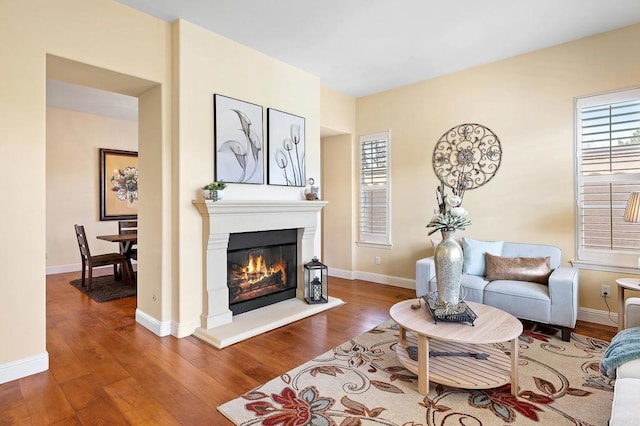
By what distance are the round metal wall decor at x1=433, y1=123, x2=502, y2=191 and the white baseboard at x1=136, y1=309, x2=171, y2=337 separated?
3.58 m

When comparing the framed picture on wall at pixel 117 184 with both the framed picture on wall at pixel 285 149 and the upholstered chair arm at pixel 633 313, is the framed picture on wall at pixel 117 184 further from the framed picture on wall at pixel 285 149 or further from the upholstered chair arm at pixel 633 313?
the upholstered chair arm at pixel 633 313

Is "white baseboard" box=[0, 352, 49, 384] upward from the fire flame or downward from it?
downward

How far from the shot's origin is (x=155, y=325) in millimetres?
3307

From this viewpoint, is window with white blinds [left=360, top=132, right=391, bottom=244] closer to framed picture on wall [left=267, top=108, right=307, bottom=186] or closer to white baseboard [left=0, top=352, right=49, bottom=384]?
framed picture on wall [left=267, top=108, right=307, bottom=186]

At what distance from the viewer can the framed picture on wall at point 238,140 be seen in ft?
11.5

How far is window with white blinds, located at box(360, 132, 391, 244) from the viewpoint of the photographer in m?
5.33

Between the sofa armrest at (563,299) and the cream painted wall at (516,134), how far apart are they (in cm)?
83

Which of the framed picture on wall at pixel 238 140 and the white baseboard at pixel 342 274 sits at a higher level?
the framed picture on wall at pixel 238 140

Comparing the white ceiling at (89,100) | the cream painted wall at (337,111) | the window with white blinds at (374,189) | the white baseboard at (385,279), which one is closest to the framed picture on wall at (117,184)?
the white ceiling at (89,100)

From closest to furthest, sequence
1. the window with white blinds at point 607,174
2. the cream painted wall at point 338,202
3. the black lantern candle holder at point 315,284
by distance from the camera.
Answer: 1. the window with white blinds at point 607,174
2. the black lantern candle holder at point 315,284
3. the cream painted wall at point 338,202

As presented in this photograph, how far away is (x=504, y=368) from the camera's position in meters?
2.33

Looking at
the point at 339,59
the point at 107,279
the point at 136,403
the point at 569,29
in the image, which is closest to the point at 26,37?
the point at 136,403

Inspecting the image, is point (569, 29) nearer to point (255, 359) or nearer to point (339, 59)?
point (339, 59)

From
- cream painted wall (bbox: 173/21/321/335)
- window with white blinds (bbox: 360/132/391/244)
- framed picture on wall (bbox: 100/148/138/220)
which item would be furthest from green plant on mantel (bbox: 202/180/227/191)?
framed picture on wall (bbox: 100/148/138/220)
